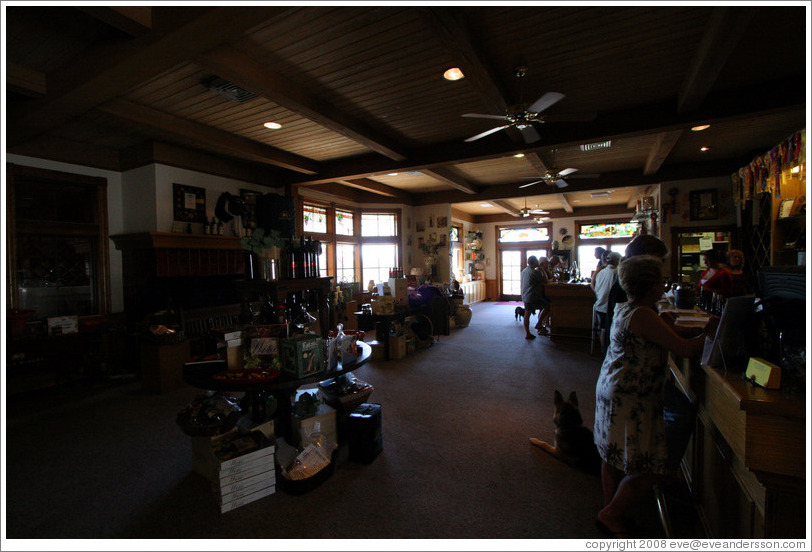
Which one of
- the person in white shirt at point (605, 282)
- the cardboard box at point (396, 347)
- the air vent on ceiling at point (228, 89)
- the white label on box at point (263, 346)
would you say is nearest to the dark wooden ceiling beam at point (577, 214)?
the person in white shirt at point (605, 282)

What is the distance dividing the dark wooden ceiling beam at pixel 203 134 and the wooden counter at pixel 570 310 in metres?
4.46

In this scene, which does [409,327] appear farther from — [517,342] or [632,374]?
[632,374]

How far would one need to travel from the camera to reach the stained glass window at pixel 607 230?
11172 millimetres

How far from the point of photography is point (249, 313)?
2.85 m

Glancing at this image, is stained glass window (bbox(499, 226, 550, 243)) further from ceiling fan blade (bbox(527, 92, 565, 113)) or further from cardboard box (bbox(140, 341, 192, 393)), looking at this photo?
cardboard box (bbox(140, 341, 192, 393))

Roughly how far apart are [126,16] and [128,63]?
441 mm

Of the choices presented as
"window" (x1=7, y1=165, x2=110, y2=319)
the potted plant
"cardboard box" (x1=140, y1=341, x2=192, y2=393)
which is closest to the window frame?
"window" (x1=7, y1=165, x2=110, y2=319)

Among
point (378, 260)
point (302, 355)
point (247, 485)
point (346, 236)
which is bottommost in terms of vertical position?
point (247, 485)

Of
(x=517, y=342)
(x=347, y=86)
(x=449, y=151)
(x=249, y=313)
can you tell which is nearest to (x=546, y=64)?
(x=347, y=86)

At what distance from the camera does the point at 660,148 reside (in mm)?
5152

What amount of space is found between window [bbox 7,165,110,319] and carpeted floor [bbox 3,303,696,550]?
1.26m

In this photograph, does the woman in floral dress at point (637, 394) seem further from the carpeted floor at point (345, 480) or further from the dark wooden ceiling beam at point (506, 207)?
the dark wooden ceiling beam at point (506, 207)

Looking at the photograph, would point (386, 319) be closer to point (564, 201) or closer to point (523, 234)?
point (564, 201)

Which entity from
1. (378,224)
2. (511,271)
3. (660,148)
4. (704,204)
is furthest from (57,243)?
(511,271)
